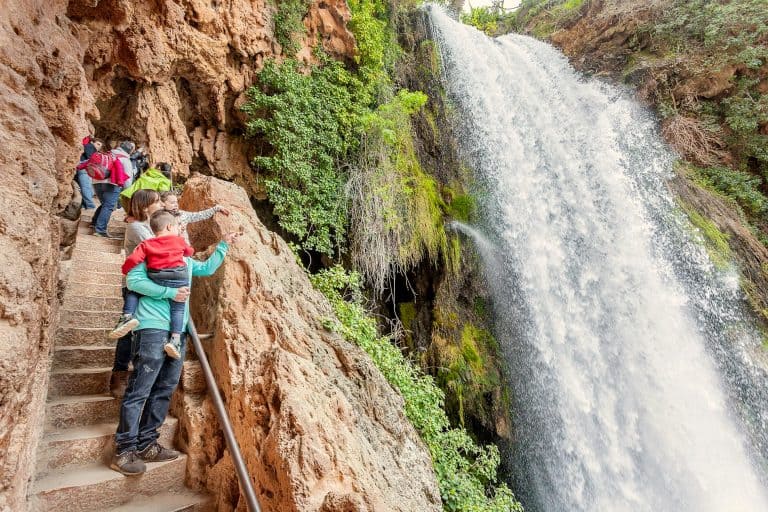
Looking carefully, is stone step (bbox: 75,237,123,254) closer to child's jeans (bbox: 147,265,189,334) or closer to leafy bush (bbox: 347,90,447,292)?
child's jeans (bbox: 147,265,189,334)

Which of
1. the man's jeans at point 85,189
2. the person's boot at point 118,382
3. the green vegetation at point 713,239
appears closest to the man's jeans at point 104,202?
the man's jeans at point 85,189

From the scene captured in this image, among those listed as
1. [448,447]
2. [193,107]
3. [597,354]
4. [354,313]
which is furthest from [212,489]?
[597,354]

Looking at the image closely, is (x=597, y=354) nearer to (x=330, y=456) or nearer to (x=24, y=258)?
(x=330, y=456)

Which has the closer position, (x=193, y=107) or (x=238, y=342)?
(x=238, y=342)

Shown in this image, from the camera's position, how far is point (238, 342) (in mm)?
3043

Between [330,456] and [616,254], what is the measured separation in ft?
31.4

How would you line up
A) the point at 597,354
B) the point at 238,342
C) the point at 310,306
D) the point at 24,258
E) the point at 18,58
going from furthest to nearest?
the point at 597,354, the point at 310,306, the point at 238,342, the point at 18,58, the point at 24,258

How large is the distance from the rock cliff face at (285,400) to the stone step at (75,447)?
0.47m

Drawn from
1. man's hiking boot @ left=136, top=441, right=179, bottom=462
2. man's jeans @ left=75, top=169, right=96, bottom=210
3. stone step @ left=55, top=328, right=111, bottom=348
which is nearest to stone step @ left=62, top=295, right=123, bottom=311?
stone step @ left=55, top=328, right=111, bottom=348

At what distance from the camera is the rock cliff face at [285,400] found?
235 cm

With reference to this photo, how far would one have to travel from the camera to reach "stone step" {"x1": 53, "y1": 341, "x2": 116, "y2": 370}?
10.5 feet

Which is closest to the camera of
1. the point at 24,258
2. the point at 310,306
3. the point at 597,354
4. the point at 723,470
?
the point at 24,258

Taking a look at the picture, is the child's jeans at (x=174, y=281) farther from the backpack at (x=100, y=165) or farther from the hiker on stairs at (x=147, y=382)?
the backpack at (x=100, y=165)

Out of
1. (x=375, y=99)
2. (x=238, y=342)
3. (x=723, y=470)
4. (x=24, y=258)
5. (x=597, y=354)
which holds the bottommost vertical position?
Result: (x=723, y=470)
